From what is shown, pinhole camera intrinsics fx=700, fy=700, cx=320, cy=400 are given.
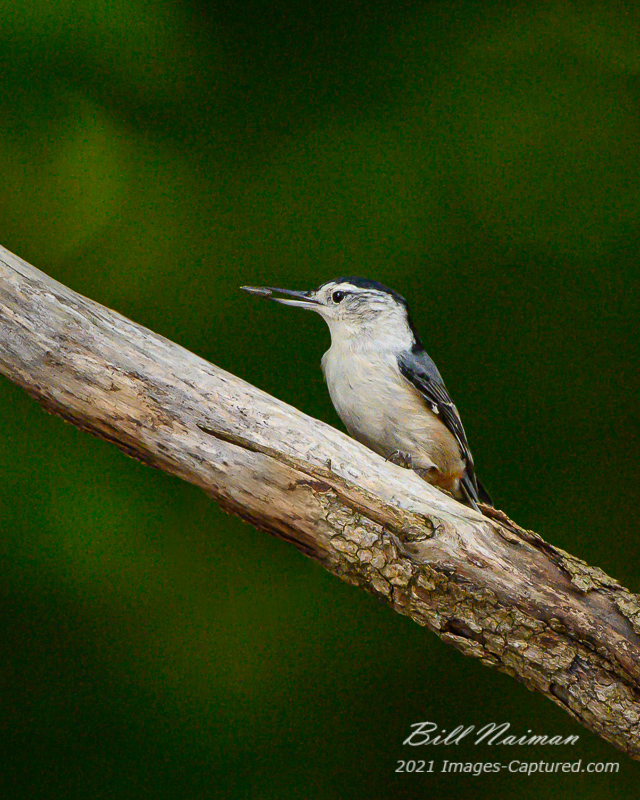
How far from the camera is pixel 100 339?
Answer: 5.24ft

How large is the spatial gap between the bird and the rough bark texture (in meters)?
0.18

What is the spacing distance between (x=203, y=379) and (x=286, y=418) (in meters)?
0.21

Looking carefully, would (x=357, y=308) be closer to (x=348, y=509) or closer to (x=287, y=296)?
(x=287, y=296)

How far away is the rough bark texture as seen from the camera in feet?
4.96

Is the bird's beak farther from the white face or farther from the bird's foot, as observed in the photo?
the bird's foot

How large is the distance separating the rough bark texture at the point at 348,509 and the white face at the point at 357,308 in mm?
355

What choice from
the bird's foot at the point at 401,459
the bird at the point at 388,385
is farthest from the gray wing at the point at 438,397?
the bird's foot at the point at 401,459

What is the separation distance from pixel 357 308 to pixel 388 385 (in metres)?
0.24

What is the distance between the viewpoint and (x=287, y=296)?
191 cm

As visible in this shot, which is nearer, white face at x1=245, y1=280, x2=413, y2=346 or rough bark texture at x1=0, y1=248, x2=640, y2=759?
rough bark texture at x1=0, y1=248, x2=640, y2=759

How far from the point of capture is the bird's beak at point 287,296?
1.87 m

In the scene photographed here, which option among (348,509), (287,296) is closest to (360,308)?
(287,296)

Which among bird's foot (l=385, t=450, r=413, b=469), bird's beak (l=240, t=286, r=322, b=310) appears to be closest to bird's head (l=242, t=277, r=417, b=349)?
bird's beak (l=240, t=286, r=322, b=310)

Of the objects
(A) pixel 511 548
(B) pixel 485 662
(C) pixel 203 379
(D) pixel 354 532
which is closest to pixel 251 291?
(C) pixel 203 379
